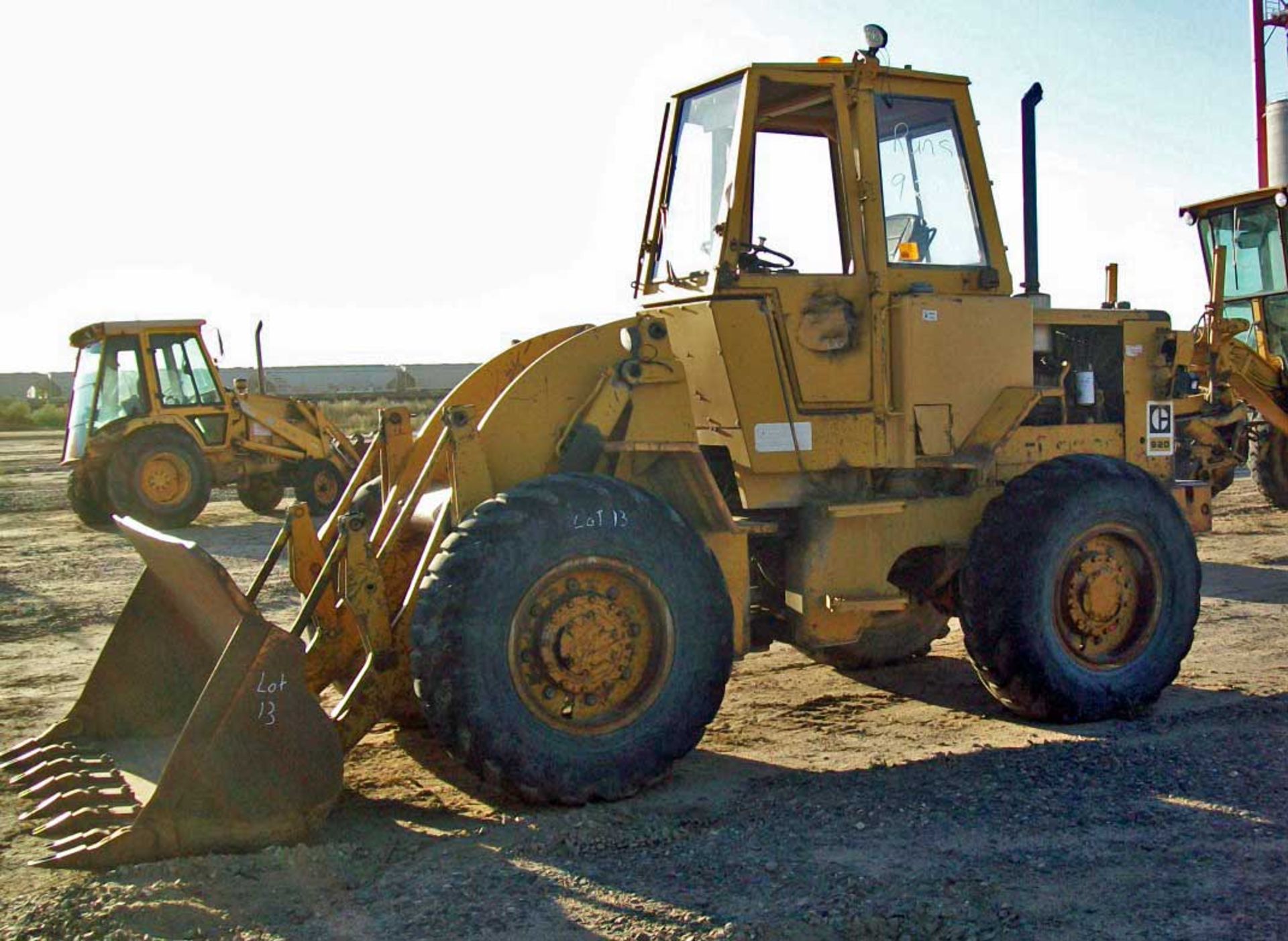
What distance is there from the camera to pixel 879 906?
13.2 feet

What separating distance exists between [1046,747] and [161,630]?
152 inches

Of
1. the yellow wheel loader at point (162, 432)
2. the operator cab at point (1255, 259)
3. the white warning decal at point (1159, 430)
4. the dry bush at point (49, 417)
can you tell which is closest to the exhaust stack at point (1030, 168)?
the white warning decal at point (1159, 430)

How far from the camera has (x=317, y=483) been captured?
17.6 m

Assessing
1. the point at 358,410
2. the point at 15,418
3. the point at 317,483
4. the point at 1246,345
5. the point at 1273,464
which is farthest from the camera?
the point at 15,418

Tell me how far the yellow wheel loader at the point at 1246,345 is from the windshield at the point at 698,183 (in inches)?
326

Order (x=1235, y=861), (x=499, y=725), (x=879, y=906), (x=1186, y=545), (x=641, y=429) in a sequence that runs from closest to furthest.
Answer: (x=879, y=906)
(x=1235, y=861)
(x=499, y=725)
(x=641, y=429)
(x=1186, y=545)

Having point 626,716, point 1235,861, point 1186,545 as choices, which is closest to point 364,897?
point 626,716

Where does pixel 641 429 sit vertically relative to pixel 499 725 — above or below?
above

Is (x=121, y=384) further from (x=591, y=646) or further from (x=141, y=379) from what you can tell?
(x=591, y=646)

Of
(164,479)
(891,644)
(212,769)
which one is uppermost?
(164,479)

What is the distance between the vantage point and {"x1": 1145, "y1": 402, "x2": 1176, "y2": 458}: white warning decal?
279 inches

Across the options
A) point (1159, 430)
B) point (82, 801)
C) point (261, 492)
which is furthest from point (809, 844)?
point (261, 492)

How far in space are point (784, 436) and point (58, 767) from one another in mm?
3318

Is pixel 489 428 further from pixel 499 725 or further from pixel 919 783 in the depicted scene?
pixel 919 783
